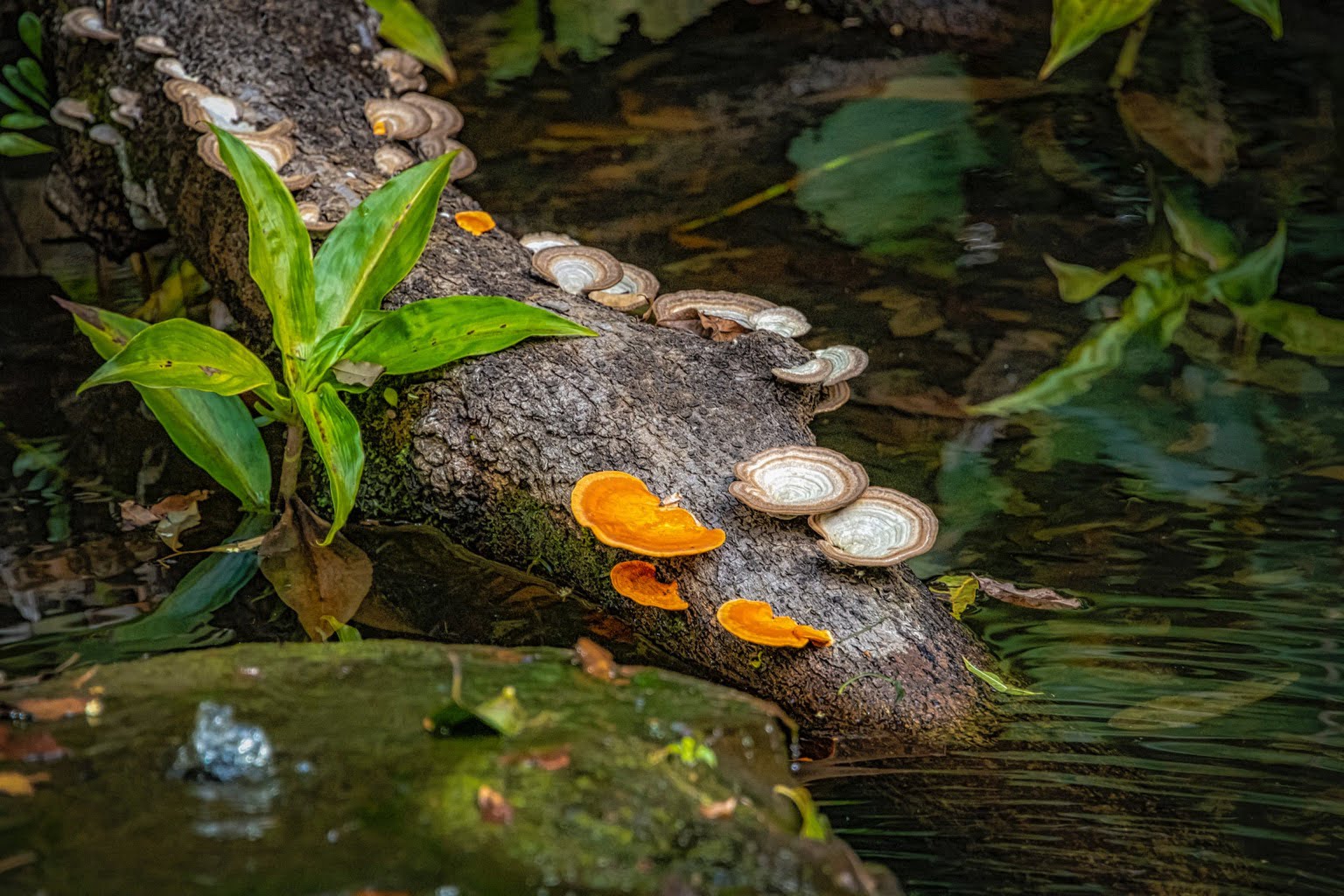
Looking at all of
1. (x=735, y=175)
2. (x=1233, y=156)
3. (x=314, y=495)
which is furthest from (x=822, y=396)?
(x=1233, y=156)

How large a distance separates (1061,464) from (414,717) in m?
2.68

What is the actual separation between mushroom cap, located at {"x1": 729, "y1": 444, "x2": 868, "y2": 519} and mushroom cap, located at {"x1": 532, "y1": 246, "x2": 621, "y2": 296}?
95 centimetres

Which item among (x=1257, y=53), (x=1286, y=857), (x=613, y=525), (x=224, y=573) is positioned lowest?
(x=224, y=573)

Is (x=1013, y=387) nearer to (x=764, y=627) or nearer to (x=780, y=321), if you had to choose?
(x=780, y=321)

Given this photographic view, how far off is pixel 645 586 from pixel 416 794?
110 centimetres

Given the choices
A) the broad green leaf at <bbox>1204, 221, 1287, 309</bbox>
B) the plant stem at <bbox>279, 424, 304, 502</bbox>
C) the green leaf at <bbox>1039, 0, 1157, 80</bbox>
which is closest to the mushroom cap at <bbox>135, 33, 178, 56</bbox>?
the plant stem at <bbox>279, 424, 304, 502</bbox>

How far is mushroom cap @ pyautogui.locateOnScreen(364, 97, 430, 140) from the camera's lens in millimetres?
3924

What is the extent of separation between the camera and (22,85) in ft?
16.2

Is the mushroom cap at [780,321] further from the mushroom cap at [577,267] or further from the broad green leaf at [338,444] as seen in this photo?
the broad green leaf at [338,444]

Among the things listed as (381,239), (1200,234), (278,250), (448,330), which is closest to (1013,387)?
(1200,234)

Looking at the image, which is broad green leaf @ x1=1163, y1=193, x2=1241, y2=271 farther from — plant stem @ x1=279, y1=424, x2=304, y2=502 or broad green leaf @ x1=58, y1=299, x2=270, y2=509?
broad green leaf @ x1=58, y1=299, x2=270, y2=509

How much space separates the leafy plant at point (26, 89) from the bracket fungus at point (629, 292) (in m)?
3.09

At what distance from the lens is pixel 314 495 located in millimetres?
3270

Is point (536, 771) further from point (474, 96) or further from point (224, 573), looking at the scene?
point (474, 96)
